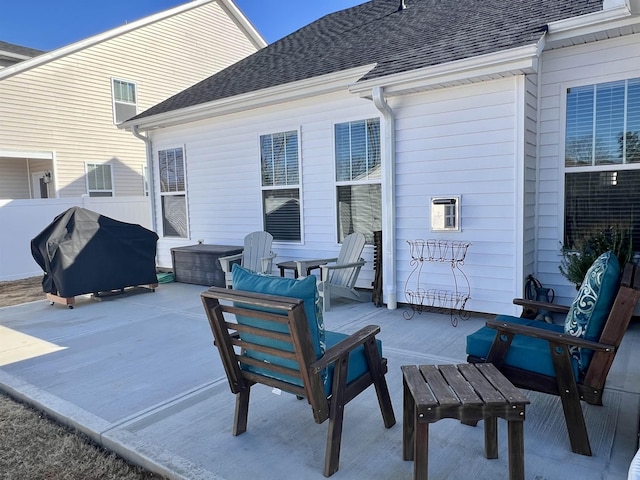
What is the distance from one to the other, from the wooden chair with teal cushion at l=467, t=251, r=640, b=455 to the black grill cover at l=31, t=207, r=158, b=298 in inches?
209

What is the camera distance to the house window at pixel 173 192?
26.3 feet

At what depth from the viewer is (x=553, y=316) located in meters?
4.64

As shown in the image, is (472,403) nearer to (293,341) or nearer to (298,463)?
(293,341)

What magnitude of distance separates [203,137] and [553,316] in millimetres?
5750

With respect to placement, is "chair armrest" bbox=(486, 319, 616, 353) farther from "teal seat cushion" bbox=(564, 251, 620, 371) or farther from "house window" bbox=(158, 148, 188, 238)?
"house window" bbox=(158, 148, 188, 238)

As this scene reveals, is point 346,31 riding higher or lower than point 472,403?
higher

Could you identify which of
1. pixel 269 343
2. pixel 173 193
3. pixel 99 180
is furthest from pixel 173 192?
pixel 269 343

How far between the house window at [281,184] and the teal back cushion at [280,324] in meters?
4.21

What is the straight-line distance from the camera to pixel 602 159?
14.3 ft

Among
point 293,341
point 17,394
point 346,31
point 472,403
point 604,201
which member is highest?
point 346,31

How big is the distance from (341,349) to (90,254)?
197 inches

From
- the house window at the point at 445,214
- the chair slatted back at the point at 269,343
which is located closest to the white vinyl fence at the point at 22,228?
the house window at the point at 445,214

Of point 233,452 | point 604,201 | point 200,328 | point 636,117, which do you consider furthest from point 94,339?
point 636,117

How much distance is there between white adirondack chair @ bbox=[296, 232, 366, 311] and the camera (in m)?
5.29
